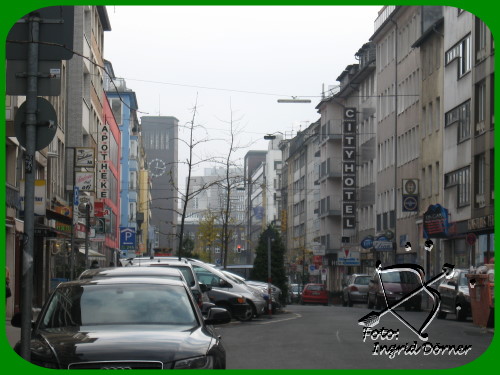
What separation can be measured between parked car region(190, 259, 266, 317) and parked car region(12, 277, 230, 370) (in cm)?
1970

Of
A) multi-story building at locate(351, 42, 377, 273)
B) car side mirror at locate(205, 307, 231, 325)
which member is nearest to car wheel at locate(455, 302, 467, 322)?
car side mirror at locate(205, 307, 231, 325)

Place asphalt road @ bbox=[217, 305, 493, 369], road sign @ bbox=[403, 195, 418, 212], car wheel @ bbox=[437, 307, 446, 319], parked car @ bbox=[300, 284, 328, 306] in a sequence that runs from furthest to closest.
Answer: parked car @ bbox=[300, 284, 328, 306] < road sign @ bbox=[403, 195, 418, 212] < car wheel @ bbox=[437, 307, 446, 319] < asphalt road @ bbox=[217, 305, 493, 369]

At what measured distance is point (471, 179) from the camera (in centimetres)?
4944

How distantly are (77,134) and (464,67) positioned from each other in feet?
67.9

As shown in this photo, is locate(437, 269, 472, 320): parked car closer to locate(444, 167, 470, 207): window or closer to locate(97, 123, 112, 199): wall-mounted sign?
locate(444, 167, 470, 207): window

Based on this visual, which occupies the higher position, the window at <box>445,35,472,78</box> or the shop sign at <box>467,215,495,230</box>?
the window at <box>445,35,472,78</box>

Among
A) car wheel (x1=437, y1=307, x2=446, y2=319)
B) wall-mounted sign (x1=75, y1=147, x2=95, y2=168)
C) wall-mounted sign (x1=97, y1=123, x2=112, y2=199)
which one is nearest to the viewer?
car wheel (x1=437, y1=307, x2=446, y2=319)

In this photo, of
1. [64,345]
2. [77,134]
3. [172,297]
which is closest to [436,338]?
[172,297]

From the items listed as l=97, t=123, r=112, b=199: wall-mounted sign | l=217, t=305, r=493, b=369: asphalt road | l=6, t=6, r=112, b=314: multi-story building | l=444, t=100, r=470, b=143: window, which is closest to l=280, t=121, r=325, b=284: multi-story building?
l=97, t=123, r=112, b=199: wall-mounted sign

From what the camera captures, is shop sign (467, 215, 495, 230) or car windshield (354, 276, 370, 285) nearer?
shop sign (467, 215, 495, 230)

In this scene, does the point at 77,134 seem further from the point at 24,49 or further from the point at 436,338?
the point at 24,49

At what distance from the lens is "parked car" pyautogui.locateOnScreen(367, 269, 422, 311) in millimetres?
41031

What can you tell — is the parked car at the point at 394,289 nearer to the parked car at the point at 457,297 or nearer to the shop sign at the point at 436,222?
the parked car at the point at 457,297

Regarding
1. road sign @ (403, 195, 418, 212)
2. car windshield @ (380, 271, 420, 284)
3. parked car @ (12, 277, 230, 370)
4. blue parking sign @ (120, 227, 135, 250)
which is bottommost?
car windshield @ (380, 271, 420, 284)
